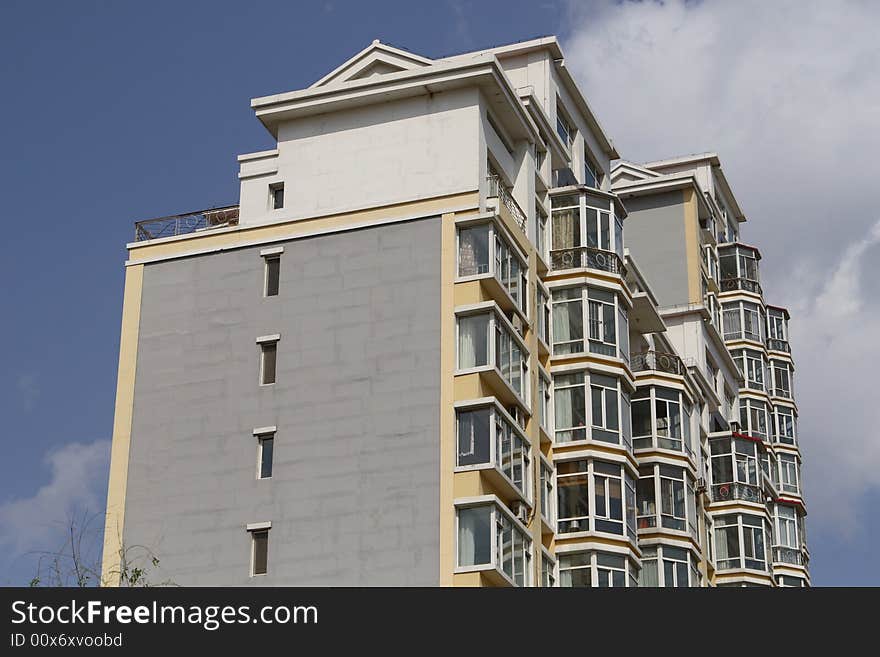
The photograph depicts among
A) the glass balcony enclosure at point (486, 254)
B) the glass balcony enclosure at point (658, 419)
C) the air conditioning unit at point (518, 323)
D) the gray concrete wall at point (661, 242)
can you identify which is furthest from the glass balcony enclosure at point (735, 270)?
the glass balcony enclosure at point (486, 254)

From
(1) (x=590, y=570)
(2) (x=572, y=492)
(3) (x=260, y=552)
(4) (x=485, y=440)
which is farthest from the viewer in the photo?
(2) (x=572, y=492)

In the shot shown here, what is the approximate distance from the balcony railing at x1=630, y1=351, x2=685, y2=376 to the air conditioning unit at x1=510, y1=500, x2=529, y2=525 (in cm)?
1439

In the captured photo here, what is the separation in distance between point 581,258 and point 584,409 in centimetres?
530

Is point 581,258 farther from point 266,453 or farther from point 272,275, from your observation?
point 266,453

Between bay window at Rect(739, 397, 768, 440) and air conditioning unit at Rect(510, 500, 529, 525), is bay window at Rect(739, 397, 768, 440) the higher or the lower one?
the higher one

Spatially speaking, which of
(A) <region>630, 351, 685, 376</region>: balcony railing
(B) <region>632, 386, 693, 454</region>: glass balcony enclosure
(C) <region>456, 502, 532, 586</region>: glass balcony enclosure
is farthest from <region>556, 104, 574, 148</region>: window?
(C) <region>456, 502, 532, 586</region>: glass balcony enclosure

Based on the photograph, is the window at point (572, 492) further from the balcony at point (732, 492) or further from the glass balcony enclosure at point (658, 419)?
the balcony at point (732, 492)

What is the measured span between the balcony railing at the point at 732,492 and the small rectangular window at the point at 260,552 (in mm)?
27370

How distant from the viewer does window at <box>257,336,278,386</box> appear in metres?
48.6

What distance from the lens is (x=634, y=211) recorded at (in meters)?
74.8

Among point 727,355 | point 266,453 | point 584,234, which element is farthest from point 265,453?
point 727,355

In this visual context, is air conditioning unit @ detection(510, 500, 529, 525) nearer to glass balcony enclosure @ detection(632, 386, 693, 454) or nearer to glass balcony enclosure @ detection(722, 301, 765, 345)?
glass balcony enclosure @ detection(632, 386, 693, 454)

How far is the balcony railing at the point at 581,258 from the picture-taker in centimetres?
5538

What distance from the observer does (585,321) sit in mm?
54438
